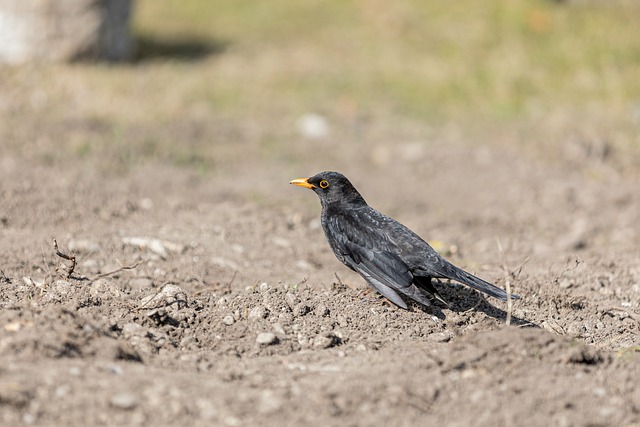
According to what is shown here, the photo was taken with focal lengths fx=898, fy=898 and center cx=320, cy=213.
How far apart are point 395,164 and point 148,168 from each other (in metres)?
2.59

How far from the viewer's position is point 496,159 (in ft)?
30.8

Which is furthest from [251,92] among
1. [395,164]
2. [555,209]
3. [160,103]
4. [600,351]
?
[600,351]

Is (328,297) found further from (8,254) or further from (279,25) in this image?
(279,25)

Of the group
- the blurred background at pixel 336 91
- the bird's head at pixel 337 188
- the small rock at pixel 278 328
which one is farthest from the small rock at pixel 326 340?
the blurred background at pixel 336 91

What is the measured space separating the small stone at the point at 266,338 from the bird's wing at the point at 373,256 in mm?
729

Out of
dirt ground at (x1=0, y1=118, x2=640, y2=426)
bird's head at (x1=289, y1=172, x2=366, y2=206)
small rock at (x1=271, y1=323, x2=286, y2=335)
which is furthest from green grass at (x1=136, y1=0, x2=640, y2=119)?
small rock at (x1=271, y1=323, x2=286, y2=335)

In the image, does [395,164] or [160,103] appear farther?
[160,103]

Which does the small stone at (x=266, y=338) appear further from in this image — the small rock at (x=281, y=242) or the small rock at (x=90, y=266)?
the small rock at (x=281, y=242)

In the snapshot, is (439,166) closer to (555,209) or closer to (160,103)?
(555,209)

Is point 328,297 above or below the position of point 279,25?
below

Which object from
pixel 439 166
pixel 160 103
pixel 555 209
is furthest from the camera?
pixel 160 103

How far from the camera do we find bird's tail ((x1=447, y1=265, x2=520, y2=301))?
484cm

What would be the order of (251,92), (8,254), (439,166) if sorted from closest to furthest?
1. (8,254)
2. (439,166)
3. (251,92)

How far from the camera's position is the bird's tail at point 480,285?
4836 mm
